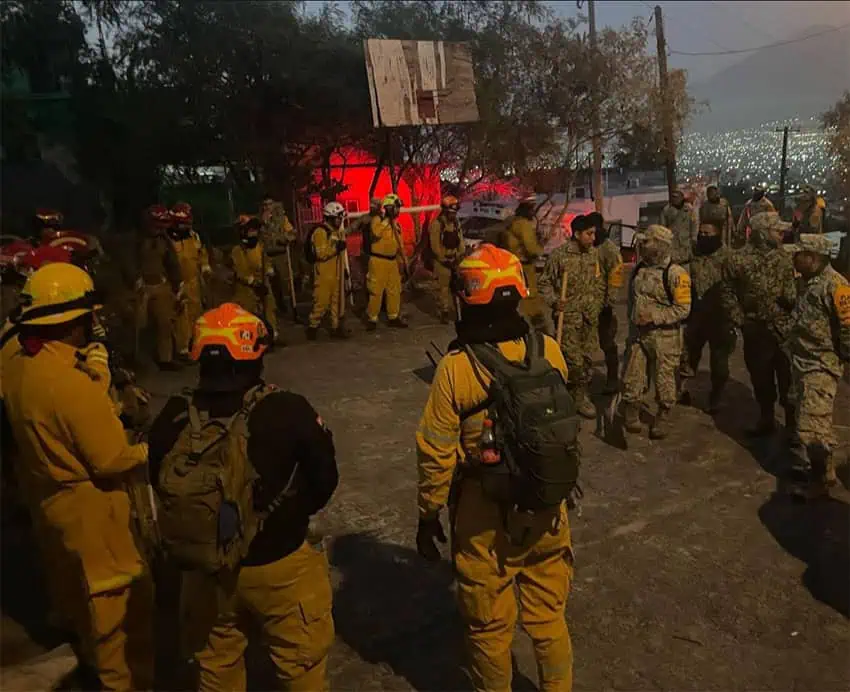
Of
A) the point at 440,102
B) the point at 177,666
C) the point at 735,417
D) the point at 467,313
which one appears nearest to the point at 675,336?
the point at 735,417

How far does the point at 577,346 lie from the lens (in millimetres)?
7270

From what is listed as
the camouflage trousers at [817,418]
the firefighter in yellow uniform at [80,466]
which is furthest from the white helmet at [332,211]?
the firefighter in yellow uniform at [80,466]

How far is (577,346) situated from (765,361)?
165 cm

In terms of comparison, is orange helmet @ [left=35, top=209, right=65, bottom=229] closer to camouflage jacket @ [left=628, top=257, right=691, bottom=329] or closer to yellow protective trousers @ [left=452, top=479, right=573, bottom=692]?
camouflage jacket @ [left=628, top=257, right=691, bottom=329]

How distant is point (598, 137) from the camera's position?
17.0 m

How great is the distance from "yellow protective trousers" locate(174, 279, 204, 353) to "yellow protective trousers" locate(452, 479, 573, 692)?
743cm

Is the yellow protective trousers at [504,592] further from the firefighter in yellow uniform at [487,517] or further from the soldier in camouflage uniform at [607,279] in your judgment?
the soldier in camouflage uniform at [607,279]

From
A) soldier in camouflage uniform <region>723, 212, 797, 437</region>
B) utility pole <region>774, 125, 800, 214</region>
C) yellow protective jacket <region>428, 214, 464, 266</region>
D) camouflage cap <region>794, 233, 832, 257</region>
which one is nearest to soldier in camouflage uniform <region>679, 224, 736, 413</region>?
soldier in camouflage uniform <region>723, 212, 797, 437</region>

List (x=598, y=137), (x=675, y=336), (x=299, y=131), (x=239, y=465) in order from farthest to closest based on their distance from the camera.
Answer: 1. (x=598, y=137)
2. (x=299, y=131)
3. (x=675, y=336)
4. (x=239, y=465)

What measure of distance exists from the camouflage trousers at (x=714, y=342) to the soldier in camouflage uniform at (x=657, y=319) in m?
0.89

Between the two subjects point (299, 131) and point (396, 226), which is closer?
point (396, 226)

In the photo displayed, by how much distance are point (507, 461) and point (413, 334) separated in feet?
28.3

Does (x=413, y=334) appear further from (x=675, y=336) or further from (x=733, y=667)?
(x=733, y=667)

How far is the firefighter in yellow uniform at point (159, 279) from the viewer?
937 centimetres
